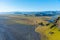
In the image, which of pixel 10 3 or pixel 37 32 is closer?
pixel 37 32

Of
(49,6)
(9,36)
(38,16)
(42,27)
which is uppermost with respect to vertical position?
(49,6)

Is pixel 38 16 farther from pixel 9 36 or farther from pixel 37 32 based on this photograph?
pixel 9 36

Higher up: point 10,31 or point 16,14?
point 16,14

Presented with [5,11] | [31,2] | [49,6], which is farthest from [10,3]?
[49,6]

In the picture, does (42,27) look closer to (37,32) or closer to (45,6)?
(37,32)

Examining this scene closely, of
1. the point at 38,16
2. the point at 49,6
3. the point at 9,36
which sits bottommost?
the point at 9,36

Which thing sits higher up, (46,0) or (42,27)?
(46,0)

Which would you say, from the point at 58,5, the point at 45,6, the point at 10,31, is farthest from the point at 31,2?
the point at 10,31

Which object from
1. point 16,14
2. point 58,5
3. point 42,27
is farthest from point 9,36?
point 58,5

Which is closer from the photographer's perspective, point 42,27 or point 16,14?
point 42,27
